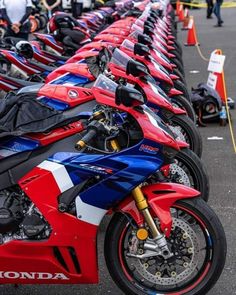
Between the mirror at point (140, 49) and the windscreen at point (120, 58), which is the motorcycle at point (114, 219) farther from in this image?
the mirror at point (140, 49)

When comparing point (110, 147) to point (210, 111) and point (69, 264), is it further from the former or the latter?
point (210, 111)

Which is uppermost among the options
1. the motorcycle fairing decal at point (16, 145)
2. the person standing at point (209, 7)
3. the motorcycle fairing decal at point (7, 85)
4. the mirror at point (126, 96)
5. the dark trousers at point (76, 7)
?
the mirror at point (126, 96)

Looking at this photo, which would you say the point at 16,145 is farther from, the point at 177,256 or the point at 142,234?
the point at 177,256

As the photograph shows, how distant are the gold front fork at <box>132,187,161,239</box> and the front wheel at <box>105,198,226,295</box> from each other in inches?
2.0

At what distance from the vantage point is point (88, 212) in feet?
11.1

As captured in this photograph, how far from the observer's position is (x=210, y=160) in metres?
6.55

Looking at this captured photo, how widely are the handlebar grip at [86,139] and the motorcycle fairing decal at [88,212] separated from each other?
290 millimetres

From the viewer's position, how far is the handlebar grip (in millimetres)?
3246

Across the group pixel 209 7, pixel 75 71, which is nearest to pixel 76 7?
pixel 209 7

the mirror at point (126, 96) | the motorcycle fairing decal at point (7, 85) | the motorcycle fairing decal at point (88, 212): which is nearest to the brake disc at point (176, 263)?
the motorcycle fairing decal at point (88, 212)

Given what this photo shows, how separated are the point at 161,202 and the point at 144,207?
95 millimetres

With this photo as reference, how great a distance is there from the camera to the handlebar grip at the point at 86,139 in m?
3.25

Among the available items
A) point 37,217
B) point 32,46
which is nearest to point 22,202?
point 37,217

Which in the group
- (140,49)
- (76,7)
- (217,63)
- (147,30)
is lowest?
(76,7)
